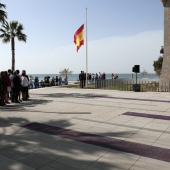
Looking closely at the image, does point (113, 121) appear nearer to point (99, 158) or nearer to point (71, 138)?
point (71, 138)

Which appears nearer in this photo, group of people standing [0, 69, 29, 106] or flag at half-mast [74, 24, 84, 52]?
group of people standing [0, 69, 29, 106]

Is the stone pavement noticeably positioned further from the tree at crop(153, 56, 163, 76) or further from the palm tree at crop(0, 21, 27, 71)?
the tree at crop(153, 56, 163, 76)

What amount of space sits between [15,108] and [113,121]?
5384 mm

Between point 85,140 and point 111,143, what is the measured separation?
2.35ft

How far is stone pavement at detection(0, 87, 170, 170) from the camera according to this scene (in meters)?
4.73

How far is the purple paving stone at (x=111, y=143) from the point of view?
5.29 m

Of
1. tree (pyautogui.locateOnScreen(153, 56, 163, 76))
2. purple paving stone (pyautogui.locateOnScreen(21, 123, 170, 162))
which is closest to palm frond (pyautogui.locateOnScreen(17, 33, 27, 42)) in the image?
tree (pyautogui.locateOnScreen(153, 56, 163, 76))

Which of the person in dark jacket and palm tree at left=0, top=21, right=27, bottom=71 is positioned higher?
palm tree at left=0, top=21, right=27, bottom=71

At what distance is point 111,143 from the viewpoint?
5996 millimetres

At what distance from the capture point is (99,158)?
500 cm

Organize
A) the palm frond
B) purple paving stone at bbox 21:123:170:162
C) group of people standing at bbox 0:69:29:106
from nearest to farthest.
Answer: purple paving stone at bbox 21:123:170:162 < group of people standing at bbox 0:69:29:106 < the palm frond

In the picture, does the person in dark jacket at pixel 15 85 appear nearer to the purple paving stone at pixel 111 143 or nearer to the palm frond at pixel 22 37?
the purple paving stone at pixel 111 143

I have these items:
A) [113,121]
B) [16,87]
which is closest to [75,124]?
[113,121]

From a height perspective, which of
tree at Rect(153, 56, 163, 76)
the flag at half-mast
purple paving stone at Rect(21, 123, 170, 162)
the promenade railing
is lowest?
purple paving stone at Rect(21, 123, 170, 162)
